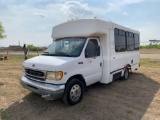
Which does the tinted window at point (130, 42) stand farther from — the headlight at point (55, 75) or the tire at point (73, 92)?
the headlight at point (55, 75)

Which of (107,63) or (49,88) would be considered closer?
(49,88)

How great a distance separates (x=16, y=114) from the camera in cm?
480

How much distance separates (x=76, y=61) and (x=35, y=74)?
Answer: 53.1 inches

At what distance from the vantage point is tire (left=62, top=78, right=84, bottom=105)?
5023mm

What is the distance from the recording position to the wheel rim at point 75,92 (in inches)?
206

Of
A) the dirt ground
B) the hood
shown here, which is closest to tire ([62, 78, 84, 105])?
the dirt ground

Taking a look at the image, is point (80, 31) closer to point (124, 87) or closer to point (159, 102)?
point (124, 87)

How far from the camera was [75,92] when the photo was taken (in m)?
5.34

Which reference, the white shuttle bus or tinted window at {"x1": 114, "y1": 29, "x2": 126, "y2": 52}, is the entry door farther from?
tinted window at {"x1": 114, "y1": 29, "x2": 126, "y2": 52}

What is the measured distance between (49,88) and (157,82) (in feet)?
19.3

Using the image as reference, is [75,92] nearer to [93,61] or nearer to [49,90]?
[49,90]

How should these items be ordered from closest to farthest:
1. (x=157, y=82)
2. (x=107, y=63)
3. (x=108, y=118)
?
1. (x=108, y=118)
2. (x=107, y=63)
3. (x=157, y=82)

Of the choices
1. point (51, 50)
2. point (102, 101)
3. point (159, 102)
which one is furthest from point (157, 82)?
point (51, 50)

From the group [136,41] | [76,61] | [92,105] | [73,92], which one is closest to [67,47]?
[76,61]
